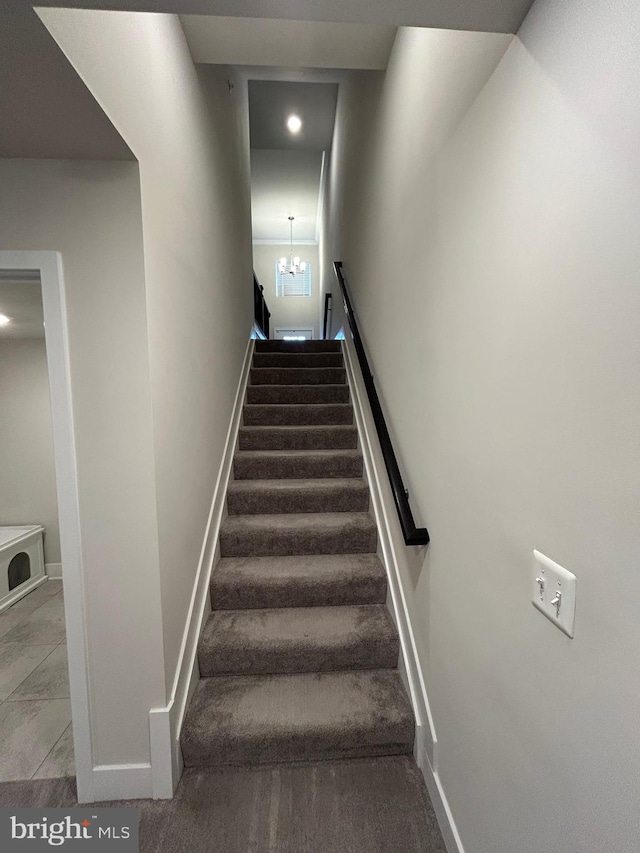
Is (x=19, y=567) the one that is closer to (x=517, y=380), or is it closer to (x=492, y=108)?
(x=517, y=380)

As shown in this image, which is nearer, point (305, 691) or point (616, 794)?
point (616, 794)

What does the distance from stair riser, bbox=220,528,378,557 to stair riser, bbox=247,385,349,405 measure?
136 cm

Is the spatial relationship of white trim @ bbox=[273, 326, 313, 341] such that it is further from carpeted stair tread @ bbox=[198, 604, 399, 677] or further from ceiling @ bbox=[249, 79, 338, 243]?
carpeted stair tread @ bbox=[198, 604, 399, 677]

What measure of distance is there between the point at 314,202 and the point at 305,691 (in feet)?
22.8

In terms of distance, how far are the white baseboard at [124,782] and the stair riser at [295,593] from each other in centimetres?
64

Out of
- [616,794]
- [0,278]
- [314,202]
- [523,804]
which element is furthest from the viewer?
[314,202]

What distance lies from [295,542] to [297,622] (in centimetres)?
42

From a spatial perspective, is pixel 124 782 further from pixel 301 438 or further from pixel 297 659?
pixel 301 438

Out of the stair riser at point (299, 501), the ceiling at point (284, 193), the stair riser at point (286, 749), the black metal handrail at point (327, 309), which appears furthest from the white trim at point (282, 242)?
the stair riser at point (286, 749)

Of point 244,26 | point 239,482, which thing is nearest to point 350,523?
point 239,482

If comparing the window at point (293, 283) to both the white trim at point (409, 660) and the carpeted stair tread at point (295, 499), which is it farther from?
the carpeted stair tread at point (295, 499)

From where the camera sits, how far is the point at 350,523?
213cm

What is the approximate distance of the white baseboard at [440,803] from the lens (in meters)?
1.12

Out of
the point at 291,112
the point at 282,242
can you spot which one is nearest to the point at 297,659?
the point at 291,112
